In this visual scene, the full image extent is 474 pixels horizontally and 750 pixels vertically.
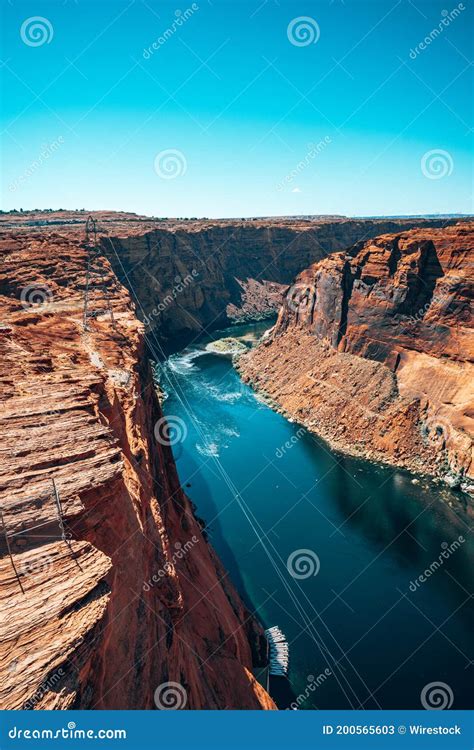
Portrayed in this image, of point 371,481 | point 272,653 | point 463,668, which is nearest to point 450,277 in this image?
point 371,481

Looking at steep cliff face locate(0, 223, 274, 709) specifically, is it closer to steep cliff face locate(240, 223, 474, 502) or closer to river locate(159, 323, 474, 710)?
river locate(159, 323, 474, 710)

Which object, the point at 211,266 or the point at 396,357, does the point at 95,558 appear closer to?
the point at 396,357

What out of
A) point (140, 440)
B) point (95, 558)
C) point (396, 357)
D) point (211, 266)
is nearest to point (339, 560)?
point (140, 440)

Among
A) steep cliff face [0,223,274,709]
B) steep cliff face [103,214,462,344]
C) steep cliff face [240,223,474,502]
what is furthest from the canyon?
steep cliff face [103,214,462,344]

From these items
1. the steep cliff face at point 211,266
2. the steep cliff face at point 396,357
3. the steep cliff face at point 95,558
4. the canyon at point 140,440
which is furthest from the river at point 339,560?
the steep cliff face at point 211,266

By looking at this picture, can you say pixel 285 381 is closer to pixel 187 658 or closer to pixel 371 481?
pixel 371 481
